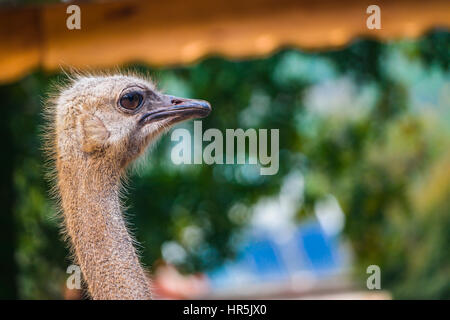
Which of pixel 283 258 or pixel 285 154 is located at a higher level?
pixel 285 154

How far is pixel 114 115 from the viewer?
2.20 meters

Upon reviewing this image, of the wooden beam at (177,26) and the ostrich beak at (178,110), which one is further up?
the wooden beam at (177,26)

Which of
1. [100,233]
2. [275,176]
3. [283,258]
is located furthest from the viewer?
[283,258]

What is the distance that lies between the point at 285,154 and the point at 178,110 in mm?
3788

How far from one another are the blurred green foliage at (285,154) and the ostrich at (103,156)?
3156mm

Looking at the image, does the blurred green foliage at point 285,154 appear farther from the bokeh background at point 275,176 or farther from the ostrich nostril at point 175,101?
the ostrich nostril at point 175,101

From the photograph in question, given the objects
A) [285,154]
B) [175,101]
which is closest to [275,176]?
[285,154]

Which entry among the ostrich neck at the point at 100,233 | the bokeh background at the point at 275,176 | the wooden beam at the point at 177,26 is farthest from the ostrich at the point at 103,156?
the bokeh background at the point at 275,176

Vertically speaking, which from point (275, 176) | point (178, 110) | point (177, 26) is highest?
point (177, 26)

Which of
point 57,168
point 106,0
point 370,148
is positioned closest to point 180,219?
point 370,148

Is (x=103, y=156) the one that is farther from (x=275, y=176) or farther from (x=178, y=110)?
(x=275, y=176)

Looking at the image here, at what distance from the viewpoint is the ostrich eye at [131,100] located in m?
2.22

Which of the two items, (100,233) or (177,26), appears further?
(177,26)
